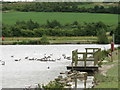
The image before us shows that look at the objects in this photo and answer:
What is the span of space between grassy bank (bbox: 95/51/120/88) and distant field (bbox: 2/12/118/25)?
32844 millimetres

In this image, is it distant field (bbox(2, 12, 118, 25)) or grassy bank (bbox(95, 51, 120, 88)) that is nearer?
grassy bank (bbox(95, 51, 120, 88))

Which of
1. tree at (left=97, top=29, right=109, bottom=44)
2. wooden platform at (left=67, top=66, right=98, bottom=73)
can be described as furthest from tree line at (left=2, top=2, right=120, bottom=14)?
wooden platform at (left=67, top=66, right=98, bottom=73)

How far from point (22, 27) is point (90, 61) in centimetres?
3911

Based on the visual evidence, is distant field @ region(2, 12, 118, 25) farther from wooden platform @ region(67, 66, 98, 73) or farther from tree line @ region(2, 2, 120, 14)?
wooden platform @ region(67, 66, 98, 73)

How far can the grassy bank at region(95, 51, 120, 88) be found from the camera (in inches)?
540

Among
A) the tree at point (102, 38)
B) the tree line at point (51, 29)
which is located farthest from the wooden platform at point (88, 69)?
the tree line at point (51, 29)

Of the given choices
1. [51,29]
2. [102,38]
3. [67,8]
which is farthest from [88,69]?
[51,29]

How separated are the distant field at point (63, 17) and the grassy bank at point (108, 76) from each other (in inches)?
1293

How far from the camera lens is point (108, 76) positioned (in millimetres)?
15773

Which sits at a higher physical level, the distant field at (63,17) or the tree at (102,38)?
the distant field at (63,17)

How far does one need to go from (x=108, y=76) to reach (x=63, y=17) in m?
41.9

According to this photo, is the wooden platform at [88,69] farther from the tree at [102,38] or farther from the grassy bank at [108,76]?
the tree at [102,38]

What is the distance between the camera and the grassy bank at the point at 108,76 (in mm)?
13718

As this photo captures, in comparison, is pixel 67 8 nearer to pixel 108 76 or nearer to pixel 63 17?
pixel 63 17
